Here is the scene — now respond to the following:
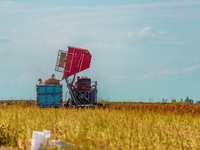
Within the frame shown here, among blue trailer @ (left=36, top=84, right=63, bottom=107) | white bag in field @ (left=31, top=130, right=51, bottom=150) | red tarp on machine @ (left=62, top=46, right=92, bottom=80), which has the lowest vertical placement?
white bag in field @ (left=31, top=130, right=51, bottom=150)

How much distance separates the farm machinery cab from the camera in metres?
26.9

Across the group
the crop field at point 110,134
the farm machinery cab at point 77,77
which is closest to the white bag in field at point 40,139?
the crop field at point 110,134

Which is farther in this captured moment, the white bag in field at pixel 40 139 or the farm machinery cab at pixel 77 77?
the farm machinery cab at pixel 77 77

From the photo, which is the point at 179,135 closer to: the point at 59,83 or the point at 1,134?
the point at 1,134

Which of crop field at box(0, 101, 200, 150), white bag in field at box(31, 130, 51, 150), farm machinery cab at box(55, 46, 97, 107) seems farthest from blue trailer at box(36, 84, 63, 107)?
white bag in field at box(31, 130, 51, 150)

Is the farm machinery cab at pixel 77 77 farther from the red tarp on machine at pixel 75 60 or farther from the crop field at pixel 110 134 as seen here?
the crop field at pixel 110 134

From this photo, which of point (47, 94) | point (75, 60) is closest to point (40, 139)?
point (47, 94)

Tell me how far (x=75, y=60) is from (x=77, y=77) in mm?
1041

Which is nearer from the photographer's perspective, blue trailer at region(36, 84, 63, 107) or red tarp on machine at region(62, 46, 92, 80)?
blue trailer at region(36, 84, 63, 107)

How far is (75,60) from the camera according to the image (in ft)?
88.4

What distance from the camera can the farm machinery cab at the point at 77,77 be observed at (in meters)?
26.9

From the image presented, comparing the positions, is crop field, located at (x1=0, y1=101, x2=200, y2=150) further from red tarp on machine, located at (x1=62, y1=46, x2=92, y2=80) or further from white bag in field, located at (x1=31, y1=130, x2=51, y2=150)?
red tarp on machine, located at (x1=62, y1=46, x2=92, y2=80)

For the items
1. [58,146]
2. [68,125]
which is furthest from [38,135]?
[68,125]

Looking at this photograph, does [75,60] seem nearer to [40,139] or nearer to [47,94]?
[47,94]
